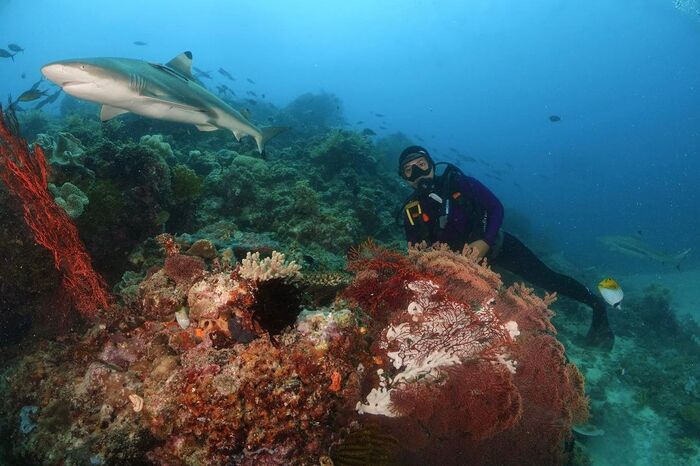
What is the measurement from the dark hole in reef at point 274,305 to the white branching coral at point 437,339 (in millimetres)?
947

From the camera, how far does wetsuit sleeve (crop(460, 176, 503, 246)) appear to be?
721 cm

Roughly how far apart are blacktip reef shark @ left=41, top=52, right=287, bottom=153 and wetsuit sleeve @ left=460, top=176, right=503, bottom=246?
15.7 feet

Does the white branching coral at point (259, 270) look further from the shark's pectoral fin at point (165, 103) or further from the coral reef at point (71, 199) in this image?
the coral reef at point (71, 199)

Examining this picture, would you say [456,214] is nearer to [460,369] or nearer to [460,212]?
[460,212]

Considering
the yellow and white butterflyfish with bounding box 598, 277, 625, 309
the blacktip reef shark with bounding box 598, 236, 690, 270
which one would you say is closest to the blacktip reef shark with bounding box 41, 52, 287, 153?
the yellow and white butterflyfish with bounding box 598, 277, 625, 309

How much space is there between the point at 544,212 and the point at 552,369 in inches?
3714

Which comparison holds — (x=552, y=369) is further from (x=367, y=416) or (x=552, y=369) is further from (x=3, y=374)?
(x=3, y=374)

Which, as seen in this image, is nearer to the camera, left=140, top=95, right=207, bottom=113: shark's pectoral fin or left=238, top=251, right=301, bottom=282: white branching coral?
left=238, top=251, right=301, bottom=282: white branching coral

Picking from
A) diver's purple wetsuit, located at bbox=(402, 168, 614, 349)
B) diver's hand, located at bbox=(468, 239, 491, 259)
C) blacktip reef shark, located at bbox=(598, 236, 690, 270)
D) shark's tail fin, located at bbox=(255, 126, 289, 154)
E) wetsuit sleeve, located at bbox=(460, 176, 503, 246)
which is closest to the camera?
diver's hand, located at bbox=(468, 239, 491, 259)

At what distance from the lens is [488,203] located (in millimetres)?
7504

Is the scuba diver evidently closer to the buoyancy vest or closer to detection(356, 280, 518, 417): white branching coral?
the buoyancy vest

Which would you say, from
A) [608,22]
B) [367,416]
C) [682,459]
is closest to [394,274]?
[367,416]

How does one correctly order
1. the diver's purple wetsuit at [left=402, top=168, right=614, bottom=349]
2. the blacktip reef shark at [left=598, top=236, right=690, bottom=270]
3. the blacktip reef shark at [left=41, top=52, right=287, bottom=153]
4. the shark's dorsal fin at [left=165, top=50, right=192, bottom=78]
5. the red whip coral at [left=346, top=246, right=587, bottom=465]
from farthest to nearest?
the blacktip reef shark at [left=598, top=236, right=690, bottom=270] → the diver's purple wetsuit at [left=402, top=168, right=614, bottom=349] → the shark's dorsal fin at [left=165, top=50, right=192, bottom=78] → the blacktip reef shark at [left=41, top=52, right=287, bottom=153] → the red whip coral at [left=346, top=246, right=587, bottom=465]

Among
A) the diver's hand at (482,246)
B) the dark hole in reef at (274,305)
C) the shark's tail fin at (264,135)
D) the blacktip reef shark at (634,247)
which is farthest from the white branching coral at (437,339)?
the blacktip reef shark at (634,247)
